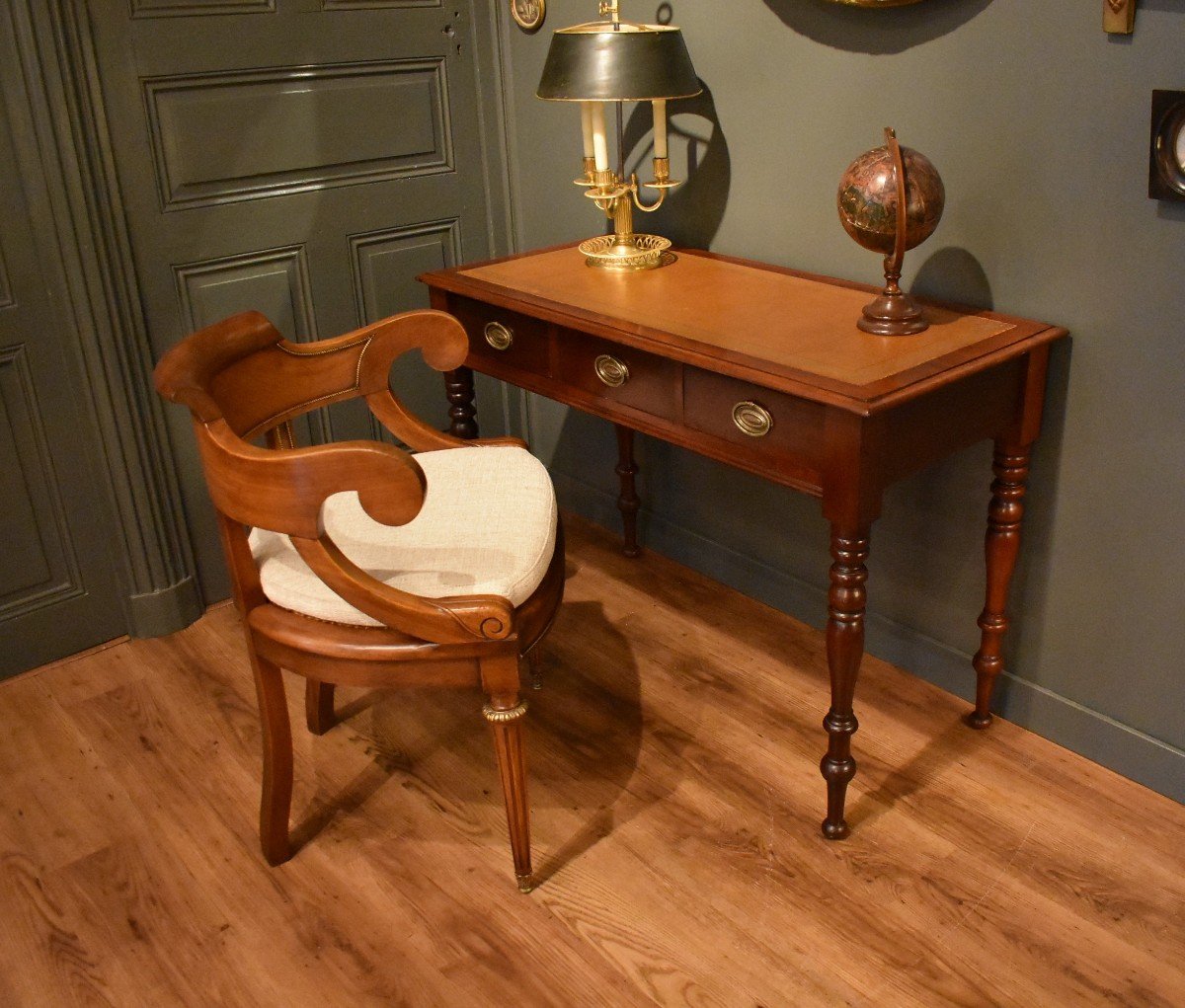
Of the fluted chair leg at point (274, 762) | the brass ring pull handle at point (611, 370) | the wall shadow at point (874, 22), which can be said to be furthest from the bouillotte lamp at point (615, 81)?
the fluted chair leg at point (274, 762)

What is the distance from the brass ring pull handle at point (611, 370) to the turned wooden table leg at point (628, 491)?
2.22 ft

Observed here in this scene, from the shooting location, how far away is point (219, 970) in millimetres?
1688

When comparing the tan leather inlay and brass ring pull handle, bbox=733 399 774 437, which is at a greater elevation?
the tan leather inlay

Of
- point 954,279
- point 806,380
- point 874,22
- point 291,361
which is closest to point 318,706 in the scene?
point 291,361

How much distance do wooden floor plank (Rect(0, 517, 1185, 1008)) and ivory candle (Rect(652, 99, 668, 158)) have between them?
3.28 ft

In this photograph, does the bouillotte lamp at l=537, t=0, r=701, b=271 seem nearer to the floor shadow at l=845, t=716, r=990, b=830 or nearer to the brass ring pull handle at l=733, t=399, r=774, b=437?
the brass ring pull handle at l=733, t=399, r=774, b=437

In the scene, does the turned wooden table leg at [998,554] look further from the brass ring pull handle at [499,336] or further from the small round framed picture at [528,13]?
the small round framed picture at [528,13]

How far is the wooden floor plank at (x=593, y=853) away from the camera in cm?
165

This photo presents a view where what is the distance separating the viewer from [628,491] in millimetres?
2730

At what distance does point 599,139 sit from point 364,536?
0.92m

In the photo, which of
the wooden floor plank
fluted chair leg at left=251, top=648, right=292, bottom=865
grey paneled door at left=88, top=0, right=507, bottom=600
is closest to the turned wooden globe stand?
the wooden floor plank

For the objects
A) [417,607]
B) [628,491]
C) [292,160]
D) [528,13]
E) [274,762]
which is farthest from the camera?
[628,491]

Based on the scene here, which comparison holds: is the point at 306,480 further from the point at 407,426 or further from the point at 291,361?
the point at 407,426

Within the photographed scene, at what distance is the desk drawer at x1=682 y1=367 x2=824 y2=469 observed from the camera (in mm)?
1657
